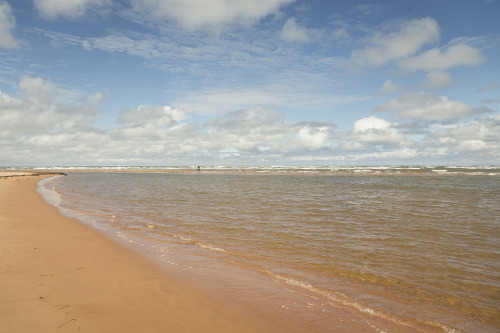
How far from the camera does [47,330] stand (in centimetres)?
397

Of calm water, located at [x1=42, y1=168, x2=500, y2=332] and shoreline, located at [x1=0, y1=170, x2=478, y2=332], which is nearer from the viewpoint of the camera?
shoreline, located at [x1=0, y1=170, x2=478, y2=332]

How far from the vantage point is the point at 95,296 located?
5246 mm

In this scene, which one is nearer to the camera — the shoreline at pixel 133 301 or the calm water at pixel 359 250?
the shoreline at pixel 133 301

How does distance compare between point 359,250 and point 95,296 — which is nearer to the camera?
point 95,296

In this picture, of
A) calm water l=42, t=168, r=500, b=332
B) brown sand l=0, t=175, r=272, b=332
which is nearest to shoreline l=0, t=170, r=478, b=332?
brown sand l=0, t=175, r=272, b=332

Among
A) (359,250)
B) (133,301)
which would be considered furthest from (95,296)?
(359,250)

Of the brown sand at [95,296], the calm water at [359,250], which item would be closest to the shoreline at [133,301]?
the brown sand at [95,296]

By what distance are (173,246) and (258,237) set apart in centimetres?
313

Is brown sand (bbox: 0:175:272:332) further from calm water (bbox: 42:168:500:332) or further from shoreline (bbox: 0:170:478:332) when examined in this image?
calm water (bbox: 42:168:500:332)

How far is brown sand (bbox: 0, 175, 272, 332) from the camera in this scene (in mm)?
4312

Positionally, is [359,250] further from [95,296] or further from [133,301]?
[95,296]

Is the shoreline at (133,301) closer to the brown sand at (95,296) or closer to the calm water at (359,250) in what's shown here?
the brown sand at (95,296)

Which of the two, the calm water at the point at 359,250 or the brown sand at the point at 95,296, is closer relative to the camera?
the brown sand at the point at 95,296

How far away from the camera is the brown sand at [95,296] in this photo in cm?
431
